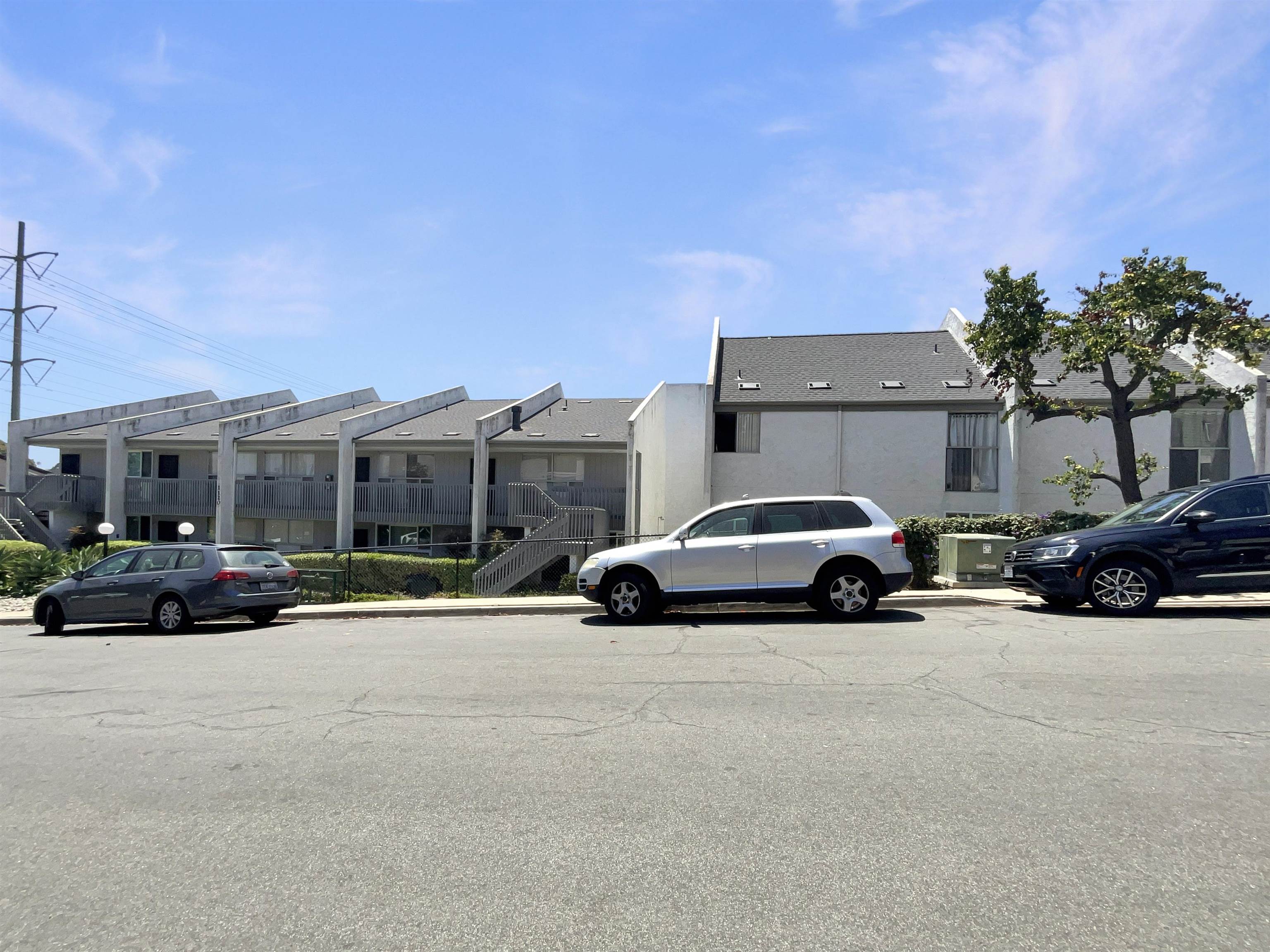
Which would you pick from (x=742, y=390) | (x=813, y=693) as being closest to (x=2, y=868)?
(x=813, y=693)

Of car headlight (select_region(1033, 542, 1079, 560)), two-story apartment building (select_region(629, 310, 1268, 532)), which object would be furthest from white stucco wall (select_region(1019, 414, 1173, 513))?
car headlight (select_region(1033, 542, 1079, 560))

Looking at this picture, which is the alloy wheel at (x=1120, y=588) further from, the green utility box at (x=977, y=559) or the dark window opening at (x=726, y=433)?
the dark window opening at (x=726, y=433)

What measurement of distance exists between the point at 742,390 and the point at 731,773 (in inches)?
892

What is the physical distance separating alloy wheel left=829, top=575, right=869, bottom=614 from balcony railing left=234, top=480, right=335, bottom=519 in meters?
23.4

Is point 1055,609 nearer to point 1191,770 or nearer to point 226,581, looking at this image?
point 1191,770

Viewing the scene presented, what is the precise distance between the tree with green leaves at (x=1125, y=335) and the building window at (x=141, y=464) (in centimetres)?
3098

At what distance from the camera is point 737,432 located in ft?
87.5

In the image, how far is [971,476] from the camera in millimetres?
25516

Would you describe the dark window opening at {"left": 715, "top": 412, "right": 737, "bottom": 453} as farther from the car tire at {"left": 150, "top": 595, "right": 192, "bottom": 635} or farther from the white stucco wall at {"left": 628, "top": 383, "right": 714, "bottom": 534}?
the car tire at {"left": 150, "top": 595, "right": 192, "bottom": 635}

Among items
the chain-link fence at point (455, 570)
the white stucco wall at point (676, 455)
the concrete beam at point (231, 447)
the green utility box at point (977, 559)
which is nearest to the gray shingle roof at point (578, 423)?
the white stucco wall at point (676, 455)

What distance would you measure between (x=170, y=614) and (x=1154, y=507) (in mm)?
14278

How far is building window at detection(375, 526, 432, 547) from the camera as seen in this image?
1209 inches

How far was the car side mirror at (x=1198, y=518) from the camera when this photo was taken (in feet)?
36.0

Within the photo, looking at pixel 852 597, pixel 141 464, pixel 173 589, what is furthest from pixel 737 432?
pixel 141 464
